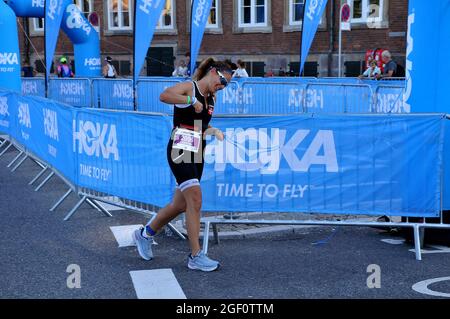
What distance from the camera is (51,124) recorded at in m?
9.49

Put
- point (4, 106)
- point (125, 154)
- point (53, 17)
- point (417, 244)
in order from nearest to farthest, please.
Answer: point (417, 244)
point (125, 154)
point (4, 106)
point (53, 17)

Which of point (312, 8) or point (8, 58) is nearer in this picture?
point (8, 58)

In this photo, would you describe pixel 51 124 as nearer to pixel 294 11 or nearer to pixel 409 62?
pixel 409 62

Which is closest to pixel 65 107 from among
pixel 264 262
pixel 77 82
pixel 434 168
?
pixel 264 262

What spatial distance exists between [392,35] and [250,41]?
22.9 feet

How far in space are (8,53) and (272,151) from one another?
1322cm

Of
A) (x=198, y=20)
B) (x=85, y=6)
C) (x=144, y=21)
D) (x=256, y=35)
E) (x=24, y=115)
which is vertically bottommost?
(x=24, y=115)

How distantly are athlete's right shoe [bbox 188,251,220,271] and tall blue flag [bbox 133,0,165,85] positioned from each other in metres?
7.26

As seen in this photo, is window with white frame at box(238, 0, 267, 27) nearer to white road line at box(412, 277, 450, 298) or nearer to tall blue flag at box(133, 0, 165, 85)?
tall blue flag at box(133, 0, 165, 85)

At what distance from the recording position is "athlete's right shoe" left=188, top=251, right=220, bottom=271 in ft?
19.2

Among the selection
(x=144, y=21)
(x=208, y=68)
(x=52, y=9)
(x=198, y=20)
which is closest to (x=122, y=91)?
(x=52, y=9)

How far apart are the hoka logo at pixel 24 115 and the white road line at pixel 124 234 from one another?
171 inches

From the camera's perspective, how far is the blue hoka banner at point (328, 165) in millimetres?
6543
